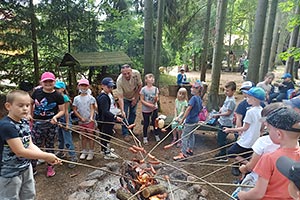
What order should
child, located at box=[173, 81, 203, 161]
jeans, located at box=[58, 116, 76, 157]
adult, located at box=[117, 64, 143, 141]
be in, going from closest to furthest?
jeans, located at box=[58, 116, 76, 157] < child, located at box=[173, 81, 203, 161] < adult, located at box=[117, 64, 143, 141]

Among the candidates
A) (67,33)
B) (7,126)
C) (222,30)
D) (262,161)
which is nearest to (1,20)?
(67,33)

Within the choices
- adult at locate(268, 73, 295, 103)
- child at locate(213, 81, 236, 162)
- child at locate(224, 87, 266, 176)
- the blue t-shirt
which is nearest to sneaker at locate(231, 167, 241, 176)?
child at locate(213, 81, 236, 162)

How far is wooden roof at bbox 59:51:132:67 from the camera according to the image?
273 inches

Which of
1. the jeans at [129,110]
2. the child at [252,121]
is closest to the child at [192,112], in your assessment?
the child at [252,121]

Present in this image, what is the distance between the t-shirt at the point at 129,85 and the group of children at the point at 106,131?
0.91 ft

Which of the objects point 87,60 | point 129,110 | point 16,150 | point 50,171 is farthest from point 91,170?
point 87,60

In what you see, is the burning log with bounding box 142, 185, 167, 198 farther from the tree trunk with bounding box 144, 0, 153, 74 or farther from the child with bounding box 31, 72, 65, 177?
the tree trunk with bounding box 144, 0, 153, 74

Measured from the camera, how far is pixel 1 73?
288 inches

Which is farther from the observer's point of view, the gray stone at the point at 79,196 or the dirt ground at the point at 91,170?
the dirt ground at the point at 91,170

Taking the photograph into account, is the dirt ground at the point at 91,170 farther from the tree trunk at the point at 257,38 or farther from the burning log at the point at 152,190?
the tree trunk at the point at 257,38

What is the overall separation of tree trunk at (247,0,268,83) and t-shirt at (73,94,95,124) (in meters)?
4.74

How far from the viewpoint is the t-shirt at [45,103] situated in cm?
381

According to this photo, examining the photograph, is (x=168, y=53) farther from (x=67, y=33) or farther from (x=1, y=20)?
(x=1, y=20)

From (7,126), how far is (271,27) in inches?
324
